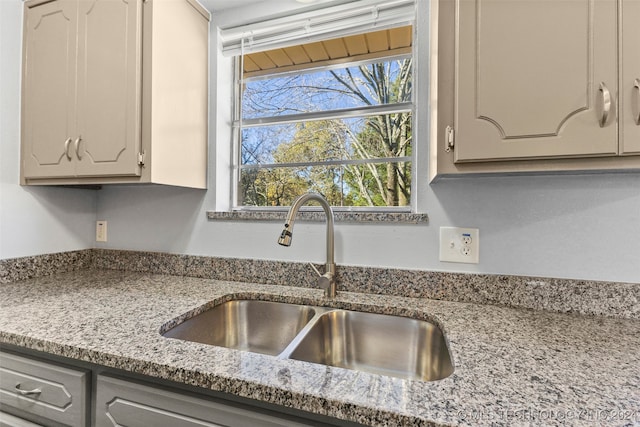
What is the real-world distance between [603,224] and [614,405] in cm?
71

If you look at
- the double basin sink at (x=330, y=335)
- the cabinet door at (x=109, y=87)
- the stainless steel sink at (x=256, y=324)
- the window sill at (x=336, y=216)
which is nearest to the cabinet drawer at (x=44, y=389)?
the double basin sink at (x=330, y=335)

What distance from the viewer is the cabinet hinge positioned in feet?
2.82

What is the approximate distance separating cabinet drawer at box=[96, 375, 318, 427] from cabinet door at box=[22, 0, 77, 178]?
3.20 ft

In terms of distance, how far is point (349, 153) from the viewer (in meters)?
1.40

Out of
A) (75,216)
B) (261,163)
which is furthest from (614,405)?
(75,216)

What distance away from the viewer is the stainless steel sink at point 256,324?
3.70 feet

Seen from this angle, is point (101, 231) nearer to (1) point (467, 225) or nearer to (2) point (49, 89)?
(2) point (49, 89)

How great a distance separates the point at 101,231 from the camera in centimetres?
167

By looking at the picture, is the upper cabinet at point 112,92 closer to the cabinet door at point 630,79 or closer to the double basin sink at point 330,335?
the double basin sink at point 330,335

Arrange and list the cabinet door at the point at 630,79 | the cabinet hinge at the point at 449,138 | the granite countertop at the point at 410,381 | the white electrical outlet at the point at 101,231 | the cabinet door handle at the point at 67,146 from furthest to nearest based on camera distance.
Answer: the white electrical outlet at the point at 101,231 → the cabinet door handle at the point at 67,146 → the cabinet hinge at the point at 449,138 → the cabinet door at the point at 630,79 → the granite countertop at the point at 410,381

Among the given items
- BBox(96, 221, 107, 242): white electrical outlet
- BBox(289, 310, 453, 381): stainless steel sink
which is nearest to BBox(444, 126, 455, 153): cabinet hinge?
BBox(289, 310, 453, 381): stainless steel sink

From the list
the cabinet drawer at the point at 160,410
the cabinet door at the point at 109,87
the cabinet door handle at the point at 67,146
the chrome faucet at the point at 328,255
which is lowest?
the cabinet drawer at the point at 160,410

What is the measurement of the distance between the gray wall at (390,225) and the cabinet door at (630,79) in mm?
302

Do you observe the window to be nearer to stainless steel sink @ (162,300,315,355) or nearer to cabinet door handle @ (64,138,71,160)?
stainless steel sink @ (162,300,315,355)
